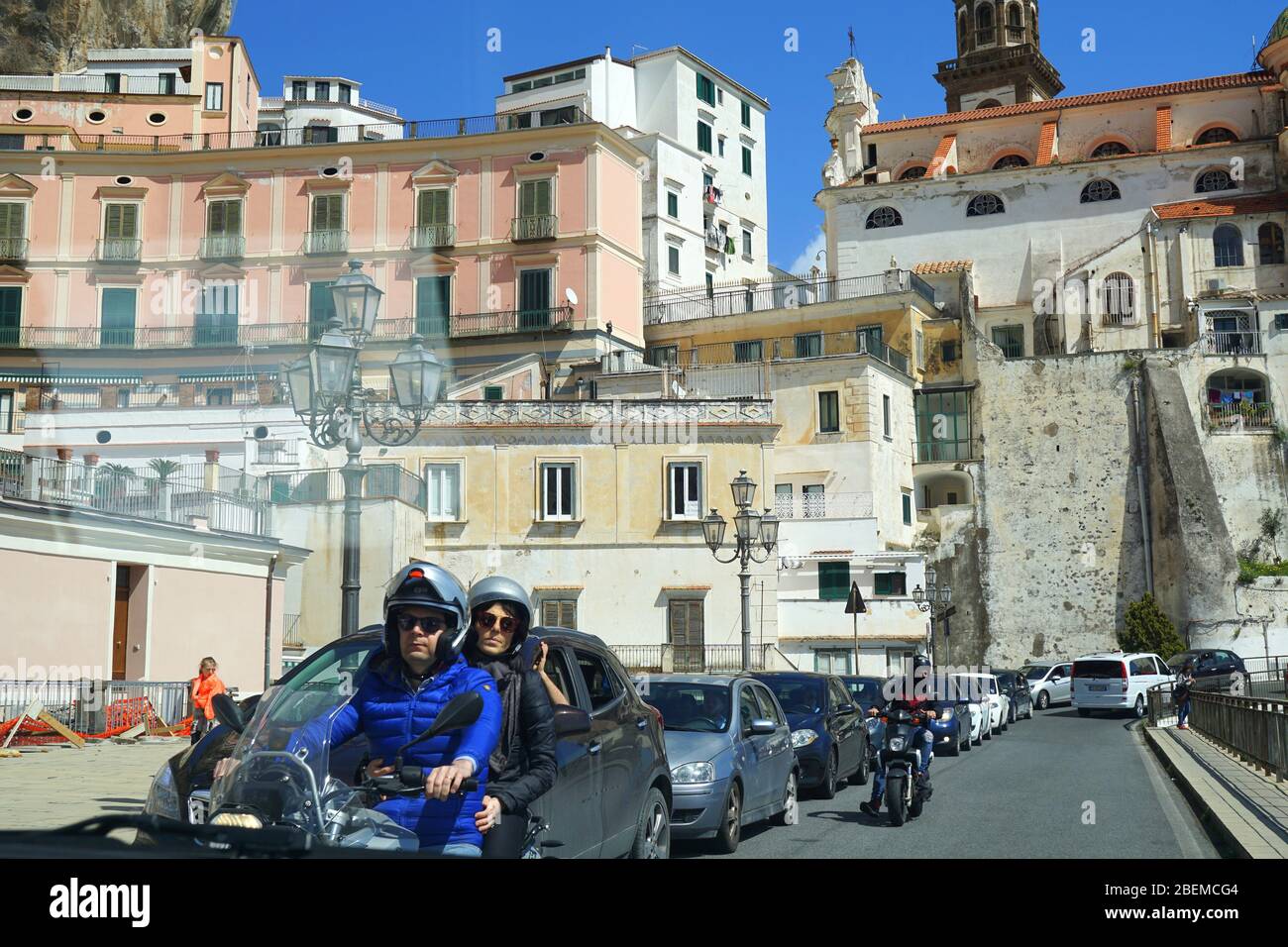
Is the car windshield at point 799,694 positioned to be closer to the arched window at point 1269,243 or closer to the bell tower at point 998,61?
the arched window at point 1269,243

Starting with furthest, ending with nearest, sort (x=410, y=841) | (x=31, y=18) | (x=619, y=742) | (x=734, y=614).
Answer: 1. (x=31, y=18)
2. (x=734, y=614)
3. (x=619, y=742)
4. (x=410, y=841)

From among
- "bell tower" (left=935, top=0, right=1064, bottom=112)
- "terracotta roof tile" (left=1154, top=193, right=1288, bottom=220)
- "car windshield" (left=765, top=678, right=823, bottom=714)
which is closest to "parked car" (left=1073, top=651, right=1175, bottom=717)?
"car windshield" (left=765, top=678, right=823, bottom=714)

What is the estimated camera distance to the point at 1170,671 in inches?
1468

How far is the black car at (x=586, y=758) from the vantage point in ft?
21.1

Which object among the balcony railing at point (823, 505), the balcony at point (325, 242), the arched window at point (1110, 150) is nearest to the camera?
the balcony railing at point (823, 505)

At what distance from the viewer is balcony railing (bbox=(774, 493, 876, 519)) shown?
1709 inches

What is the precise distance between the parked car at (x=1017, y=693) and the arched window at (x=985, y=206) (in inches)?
1094

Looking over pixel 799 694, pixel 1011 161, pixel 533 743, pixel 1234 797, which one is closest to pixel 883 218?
pixel 1011 161

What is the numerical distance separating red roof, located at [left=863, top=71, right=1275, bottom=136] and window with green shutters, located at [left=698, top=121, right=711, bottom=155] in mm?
7724

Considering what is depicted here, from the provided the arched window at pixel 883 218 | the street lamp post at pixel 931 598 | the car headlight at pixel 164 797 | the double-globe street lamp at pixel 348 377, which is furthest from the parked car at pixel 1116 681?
the car headlight at pixel 164 797

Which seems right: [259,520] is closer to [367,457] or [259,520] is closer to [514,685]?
[367,457]
